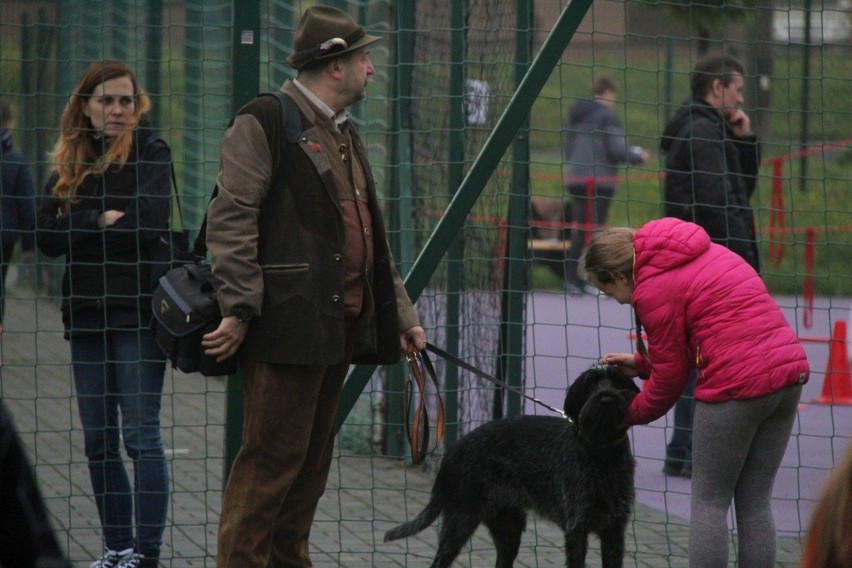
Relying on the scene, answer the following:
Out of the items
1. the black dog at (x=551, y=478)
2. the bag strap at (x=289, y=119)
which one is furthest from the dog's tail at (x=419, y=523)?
the bag strap at (x=289, y=119)

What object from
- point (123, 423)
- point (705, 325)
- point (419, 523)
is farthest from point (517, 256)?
point (705, 325)

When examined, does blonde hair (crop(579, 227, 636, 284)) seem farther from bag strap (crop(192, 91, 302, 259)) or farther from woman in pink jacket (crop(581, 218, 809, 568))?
bag strap (crop(192, 91, 302, 259))

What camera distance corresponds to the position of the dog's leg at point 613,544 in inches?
198

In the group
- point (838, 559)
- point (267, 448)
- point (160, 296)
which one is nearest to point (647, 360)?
point (267, 448)

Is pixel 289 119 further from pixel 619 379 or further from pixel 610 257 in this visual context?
pixel 619 379

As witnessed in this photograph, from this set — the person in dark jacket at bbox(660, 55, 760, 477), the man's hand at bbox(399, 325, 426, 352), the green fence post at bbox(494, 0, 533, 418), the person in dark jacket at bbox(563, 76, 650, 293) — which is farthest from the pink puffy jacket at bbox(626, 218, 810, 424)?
the person in dark jacket at bbox(563, 76, 650, 293)

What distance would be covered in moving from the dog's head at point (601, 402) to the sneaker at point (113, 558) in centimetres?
191

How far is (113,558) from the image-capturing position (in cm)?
560

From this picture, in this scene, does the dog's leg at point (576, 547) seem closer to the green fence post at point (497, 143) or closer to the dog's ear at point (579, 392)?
the dog's ear at point (579, 392)

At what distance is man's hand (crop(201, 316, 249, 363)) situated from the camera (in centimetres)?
445

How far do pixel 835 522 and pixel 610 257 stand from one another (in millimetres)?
2497

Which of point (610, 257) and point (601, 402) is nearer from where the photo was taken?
point (610, 257)

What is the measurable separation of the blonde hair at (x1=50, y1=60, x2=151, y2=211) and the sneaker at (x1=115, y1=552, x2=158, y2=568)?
1403 mm

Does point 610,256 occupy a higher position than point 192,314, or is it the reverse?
point 610,256
